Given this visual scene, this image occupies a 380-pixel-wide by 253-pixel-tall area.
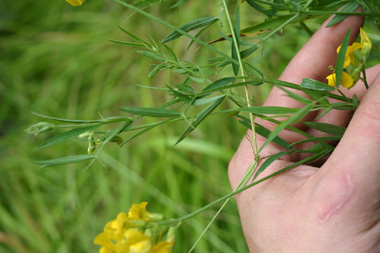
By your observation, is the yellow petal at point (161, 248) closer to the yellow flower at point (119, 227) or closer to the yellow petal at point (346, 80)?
the yellow flower at point (119, 227)

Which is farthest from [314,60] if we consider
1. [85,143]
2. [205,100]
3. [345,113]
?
[85,143]

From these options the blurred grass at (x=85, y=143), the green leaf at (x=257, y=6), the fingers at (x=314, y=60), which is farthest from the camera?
the blurred grass at (x=85, y=143)

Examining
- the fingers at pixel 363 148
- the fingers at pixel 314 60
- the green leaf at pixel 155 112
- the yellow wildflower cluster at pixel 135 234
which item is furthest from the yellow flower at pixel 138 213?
the fingers at pixel 314 60

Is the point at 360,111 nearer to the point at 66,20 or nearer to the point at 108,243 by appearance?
the point at 108,243

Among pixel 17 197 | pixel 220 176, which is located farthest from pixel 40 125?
pixel 17 197

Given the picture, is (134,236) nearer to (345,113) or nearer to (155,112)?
(155,112)

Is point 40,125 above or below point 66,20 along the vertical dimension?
below

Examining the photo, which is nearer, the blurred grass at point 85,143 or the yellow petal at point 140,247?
the yellow petal at point 140,247
